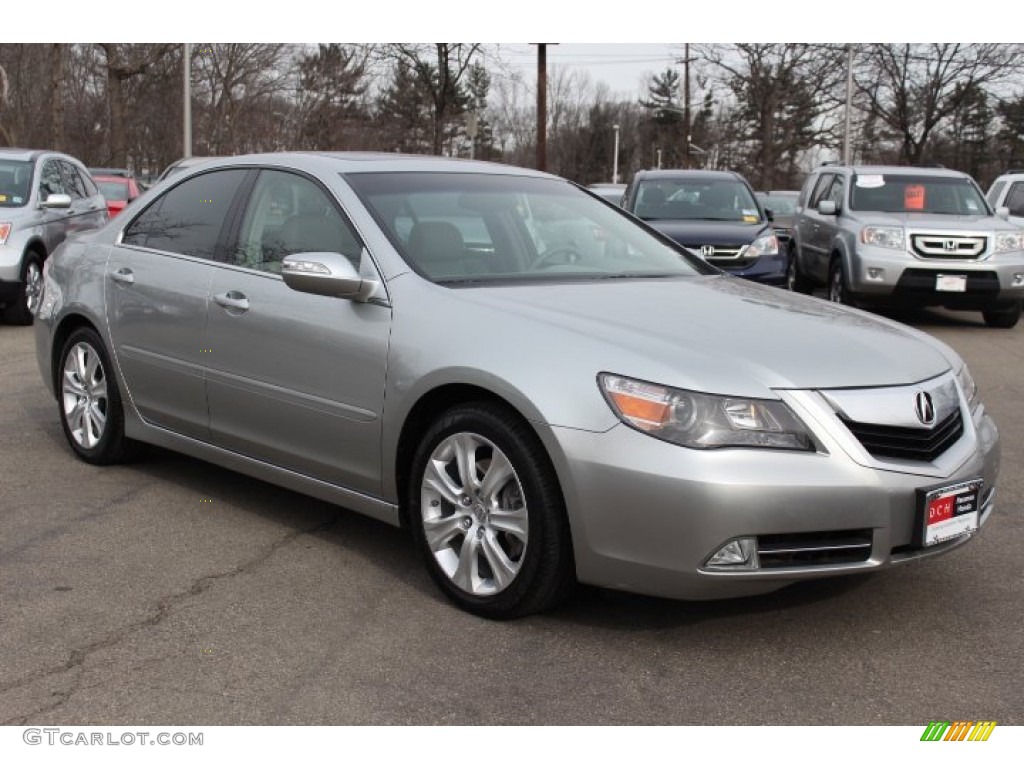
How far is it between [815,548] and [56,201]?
1027 cm

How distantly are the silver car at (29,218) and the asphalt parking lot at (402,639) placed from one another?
7205mm

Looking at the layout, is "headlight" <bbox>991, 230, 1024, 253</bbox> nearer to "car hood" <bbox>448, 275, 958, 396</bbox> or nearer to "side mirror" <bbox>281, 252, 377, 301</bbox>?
A: "car hood" <bbox>448, 275, 958, 396</bbox>

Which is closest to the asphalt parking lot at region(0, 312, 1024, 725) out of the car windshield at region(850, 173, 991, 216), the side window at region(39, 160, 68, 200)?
the side window at region(39, 160, 68, 200)

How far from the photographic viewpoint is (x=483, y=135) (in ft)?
258

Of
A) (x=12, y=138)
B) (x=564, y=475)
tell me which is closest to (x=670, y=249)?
(x=564, y=475)

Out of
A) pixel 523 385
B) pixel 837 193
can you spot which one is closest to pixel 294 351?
pixel 523 385

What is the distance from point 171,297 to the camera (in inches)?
205

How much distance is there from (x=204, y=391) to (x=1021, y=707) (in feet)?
10.9

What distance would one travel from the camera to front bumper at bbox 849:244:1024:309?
40.2ft

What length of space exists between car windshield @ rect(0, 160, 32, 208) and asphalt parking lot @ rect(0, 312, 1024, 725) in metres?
7.85

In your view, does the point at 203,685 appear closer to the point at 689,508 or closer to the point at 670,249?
the point at 689,508

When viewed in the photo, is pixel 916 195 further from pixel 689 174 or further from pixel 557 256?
pixel 557 256

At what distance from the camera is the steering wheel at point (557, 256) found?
4715 mm

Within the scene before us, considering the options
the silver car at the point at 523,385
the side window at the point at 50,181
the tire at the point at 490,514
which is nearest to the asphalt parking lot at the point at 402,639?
the tire at the point at 490,514
